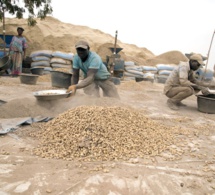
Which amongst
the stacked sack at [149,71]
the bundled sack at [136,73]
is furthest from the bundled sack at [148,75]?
the bundled sack at [136,73]

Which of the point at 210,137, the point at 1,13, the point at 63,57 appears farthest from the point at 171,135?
the point at 1,13

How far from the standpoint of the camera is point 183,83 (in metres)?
4.36

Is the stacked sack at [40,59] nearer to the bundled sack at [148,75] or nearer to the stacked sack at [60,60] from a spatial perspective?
the stacked sack at [60,60]

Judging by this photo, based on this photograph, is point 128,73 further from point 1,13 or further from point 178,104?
point 1,13

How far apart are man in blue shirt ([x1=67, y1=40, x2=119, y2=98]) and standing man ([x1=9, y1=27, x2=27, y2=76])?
11.2ft

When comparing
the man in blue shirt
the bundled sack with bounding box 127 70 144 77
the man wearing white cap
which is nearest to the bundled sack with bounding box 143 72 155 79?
the bundled sack with bounding box 127 70 144 77

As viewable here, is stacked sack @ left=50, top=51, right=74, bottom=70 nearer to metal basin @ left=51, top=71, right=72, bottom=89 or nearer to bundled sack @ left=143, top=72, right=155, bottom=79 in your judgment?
metal basin @ left=51, top=71, right=72, bottom=89

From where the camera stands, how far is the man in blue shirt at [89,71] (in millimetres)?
3490

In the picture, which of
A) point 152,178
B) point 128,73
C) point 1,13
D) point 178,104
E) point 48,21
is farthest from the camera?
point 48,21

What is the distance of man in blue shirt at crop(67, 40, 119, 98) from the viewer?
3.49 meters

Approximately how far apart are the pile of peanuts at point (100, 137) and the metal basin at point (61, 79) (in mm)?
2692

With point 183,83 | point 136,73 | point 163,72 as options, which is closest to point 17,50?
point 136,73

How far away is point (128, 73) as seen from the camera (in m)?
9.12

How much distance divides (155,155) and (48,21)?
12.0 metres
